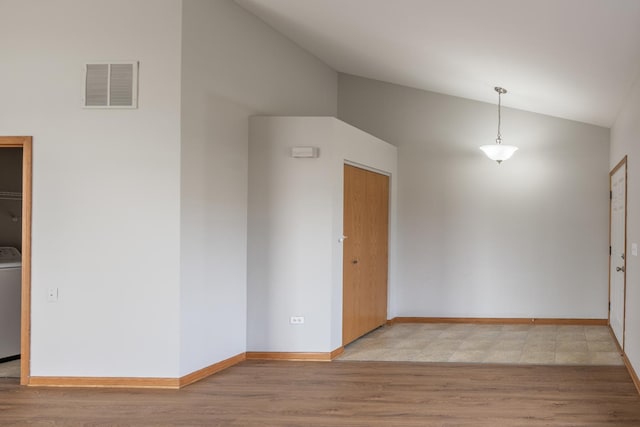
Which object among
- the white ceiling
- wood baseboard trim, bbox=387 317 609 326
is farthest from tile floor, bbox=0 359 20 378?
wood baseboard trim, bbox=387 317 609 326

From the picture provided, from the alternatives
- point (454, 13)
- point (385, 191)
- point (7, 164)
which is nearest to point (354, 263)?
point (385, 191)

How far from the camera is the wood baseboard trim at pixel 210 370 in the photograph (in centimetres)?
537

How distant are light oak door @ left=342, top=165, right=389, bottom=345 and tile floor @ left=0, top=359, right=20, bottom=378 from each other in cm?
301

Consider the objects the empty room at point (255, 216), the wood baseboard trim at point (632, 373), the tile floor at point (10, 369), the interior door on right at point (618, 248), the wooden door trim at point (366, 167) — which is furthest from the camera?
the wooden door trim at point (366, 167)

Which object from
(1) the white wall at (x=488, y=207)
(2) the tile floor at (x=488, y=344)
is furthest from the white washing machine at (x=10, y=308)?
(1) the white wall at (x=488, y=207)

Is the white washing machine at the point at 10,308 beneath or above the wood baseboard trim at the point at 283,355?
Answer: above

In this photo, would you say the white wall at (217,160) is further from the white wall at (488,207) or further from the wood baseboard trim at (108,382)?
the white wall at (488,207)

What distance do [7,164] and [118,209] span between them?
2.40m

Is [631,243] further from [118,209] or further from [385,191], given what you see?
[118,209]

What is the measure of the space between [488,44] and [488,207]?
3.31 m

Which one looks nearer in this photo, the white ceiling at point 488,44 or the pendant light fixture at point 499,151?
the white ceiling at point 488,44

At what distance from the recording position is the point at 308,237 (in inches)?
252

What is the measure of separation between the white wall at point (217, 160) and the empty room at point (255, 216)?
0.08ft

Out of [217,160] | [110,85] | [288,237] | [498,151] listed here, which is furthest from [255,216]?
[498,151]
